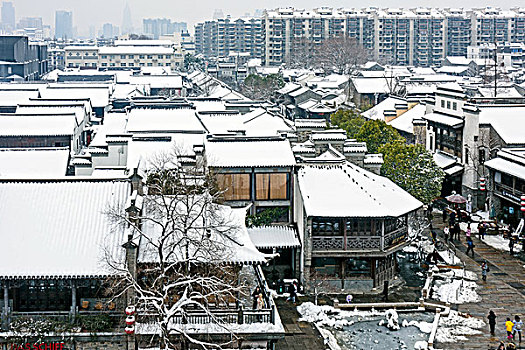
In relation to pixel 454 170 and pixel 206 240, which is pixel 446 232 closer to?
pixel 454 170

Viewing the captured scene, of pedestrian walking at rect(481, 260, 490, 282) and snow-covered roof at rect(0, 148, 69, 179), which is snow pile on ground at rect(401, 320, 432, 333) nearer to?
pedestrian walking at rect(481, 260, 490, 282)

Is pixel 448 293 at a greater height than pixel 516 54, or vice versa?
pixel 516 54

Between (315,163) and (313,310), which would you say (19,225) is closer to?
(313,310)

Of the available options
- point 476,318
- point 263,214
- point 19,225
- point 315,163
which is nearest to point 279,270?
point 263,214

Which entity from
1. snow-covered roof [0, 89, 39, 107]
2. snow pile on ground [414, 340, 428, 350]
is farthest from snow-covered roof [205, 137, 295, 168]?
snow-covered roof [0, 89, 39, 107]

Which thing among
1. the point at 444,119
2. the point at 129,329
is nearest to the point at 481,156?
the point at 444,119
